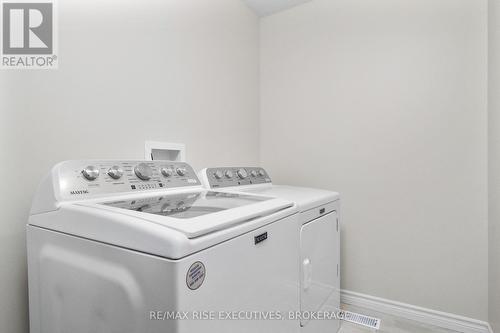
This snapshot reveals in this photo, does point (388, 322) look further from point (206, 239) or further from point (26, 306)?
point (26, 306)

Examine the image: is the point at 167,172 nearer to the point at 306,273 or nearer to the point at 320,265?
the point at 306,273

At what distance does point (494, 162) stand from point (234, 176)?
1.64 meters

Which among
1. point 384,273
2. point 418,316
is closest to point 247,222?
point 384,273

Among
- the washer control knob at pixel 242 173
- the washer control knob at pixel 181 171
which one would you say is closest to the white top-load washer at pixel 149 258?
the washer control knob at pixel 181 171

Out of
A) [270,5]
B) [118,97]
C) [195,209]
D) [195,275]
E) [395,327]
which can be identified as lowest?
[395,327]

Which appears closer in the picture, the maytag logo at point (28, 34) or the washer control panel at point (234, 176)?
the maytag logo at point (28, 34)

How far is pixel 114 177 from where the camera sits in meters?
1.14

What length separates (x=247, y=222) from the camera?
0.88 meters

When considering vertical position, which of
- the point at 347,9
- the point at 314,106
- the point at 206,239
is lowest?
the point at 206,239

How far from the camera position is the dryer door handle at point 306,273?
134 centimetres

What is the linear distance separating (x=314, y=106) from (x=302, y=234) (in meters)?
1.46

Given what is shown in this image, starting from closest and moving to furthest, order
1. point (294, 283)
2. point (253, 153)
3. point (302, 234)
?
point (294, 283) < point (302, 234) < point (253, 153)

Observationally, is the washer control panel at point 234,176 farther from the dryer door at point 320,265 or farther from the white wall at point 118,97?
the dryer door at point 320,265

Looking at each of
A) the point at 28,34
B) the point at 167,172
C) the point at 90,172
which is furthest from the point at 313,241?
the point at 28,34
